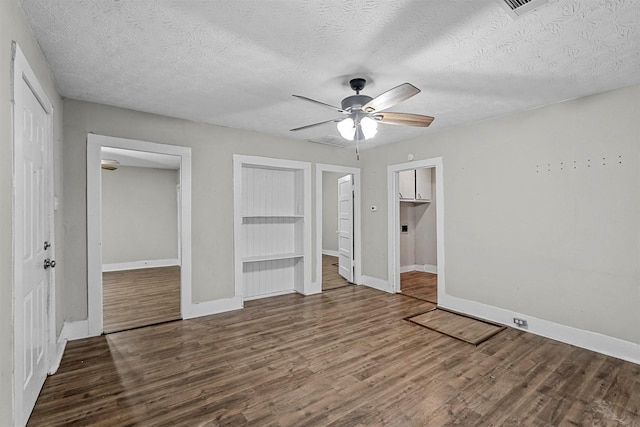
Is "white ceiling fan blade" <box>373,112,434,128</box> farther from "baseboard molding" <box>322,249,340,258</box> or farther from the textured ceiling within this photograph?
"baseboard molding" <box>322,249,340,258</box>

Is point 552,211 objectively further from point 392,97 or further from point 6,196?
point 6,196

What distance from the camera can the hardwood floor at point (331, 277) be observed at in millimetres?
5582

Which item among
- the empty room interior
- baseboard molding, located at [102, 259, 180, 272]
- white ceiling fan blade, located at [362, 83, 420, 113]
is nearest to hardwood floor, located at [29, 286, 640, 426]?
the empty room interior

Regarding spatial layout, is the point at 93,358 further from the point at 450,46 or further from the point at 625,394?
the point at 625,394

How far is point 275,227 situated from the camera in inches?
200

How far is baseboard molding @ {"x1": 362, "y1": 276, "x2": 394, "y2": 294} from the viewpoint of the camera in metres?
5.18

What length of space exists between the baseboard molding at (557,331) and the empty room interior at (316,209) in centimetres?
2

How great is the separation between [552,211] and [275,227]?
3.73 m

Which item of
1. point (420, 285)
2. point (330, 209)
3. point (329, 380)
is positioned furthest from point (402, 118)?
point (330, 209)

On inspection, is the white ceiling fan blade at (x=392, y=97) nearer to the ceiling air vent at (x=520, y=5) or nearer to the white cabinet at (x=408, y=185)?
the ceiling air vent at (x=520, y=5)

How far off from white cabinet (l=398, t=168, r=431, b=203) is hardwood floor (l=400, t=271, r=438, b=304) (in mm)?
1593

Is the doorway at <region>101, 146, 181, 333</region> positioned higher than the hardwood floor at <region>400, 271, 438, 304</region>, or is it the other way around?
the doorway at <region>101, 146, 181, 333</region>

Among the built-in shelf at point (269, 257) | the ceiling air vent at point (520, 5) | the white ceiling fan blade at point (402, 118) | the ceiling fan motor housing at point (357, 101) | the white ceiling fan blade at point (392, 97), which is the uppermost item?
the ceiling air vent at point (520, 5)

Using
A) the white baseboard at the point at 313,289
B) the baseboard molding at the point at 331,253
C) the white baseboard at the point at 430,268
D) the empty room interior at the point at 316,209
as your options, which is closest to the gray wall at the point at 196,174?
the empty room interior at the point at 316,209
